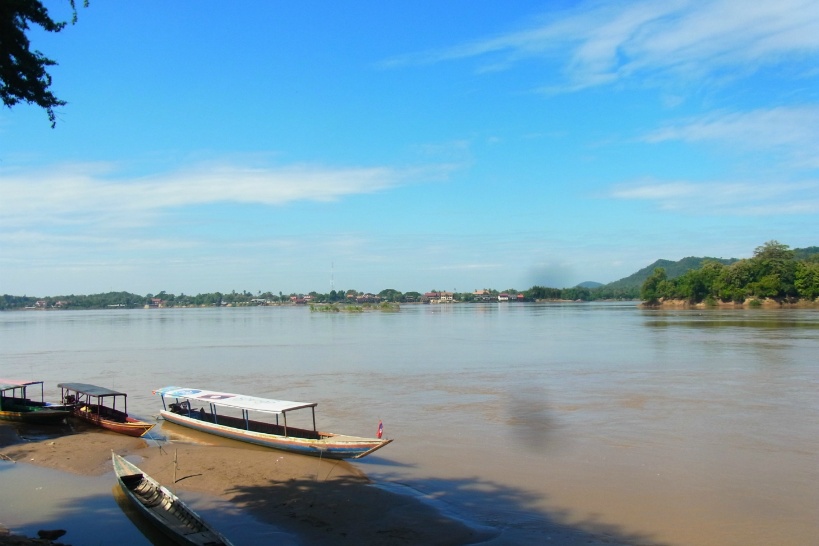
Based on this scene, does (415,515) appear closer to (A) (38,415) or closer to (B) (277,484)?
(B) (277,484)

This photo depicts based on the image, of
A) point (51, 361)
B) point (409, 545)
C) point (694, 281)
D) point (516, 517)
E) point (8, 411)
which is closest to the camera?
point (409, 545)

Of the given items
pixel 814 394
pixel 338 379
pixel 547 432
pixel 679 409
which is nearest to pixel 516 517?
pixel 547 432

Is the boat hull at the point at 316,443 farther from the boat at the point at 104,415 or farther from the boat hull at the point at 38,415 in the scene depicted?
the boat hull at the point at 38,415

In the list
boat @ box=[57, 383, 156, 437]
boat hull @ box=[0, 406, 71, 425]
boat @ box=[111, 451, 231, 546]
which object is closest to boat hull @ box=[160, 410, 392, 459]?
boat @ box=[57, 383, 156, 437]

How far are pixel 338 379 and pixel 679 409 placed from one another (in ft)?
46.2

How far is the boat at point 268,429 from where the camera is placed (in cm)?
1327

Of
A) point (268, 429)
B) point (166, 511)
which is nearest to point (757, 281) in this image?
point (268, 429)

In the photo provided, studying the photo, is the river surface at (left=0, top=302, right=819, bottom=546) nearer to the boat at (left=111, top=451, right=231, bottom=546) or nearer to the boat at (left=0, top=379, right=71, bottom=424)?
the boat at (left=111, top=451, right=231, bottom=546)

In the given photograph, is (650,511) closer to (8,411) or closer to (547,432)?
(547,432)

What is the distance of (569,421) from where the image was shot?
18.2m

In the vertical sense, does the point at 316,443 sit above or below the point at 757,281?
below

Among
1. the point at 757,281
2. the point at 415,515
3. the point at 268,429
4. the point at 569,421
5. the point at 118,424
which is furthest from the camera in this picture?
the point at 757,281

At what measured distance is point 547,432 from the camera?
16.8 m

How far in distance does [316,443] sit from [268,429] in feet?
9.40
